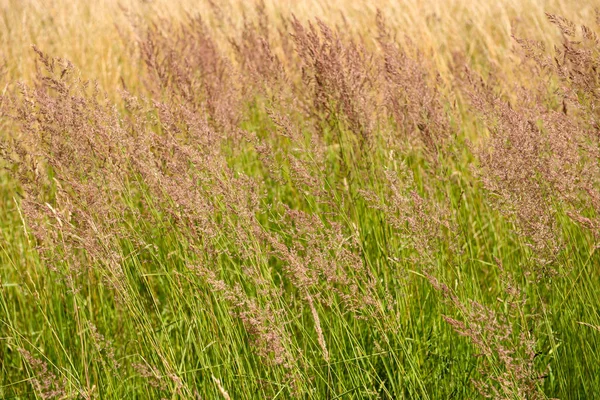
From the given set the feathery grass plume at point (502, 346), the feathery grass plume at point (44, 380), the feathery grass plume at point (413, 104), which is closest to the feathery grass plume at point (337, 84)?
the feathery grass plume at point (413, 104)

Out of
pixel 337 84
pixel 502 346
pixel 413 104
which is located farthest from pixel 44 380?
pixel 413 104

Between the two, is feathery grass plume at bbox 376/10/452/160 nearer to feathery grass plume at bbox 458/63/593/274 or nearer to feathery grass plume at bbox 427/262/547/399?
feathery grass plume at bbox 458/63/593/274

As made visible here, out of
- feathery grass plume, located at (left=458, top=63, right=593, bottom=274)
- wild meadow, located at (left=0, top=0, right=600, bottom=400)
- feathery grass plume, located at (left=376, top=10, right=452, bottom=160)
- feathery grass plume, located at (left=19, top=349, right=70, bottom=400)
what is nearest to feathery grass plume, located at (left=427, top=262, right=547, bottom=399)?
wild meadow, located at (left=0, top=0, right=600, bottom=400)

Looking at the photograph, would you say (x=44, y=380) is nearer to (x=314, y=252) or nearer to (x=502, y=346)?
(x=314, y=252)

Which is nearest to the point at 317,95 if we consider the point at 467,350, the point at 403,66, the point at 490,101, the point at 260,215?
the point at 403,66

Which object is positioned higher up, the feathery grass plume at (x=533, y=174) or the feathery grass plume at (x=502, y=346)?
the feathery grass plume at (x=533, y=174)

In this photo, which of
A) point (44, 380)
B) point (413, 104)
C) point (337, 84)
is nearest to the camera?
point (44, 380)

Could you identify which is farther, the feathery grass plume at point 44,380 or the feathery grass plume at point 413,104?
the feathery grass plume at point 413,104

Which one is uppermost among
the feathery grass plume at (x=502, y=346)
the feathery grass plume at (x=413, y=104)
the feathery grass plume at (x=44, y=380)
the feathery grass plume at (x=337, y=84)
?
the feathery grass plume at (x=337, y=84)

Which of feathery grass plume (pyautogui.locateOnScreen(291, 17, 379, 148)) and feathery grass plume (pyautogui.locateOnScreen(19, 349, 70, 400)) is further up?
feathery grass plume (pyautogui.locateOnScreen(291, 17, 379, 148))

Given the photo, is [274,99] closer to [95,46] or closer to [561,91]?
[561,91]

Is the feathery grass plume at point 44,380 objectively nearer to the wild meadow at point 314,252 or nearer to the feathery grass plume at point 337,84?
the wild meadow at point 314,252

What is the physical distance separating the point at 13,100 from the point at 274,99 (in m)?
1.07

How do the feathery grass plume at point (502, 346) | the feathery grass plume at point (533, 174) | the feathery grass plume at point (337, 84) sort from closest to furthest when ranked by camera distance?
the feathery grass plume at point (502, 346) → the feathery grass plume at point (533, 174) → the feathery grass plume at point (337, 84)
